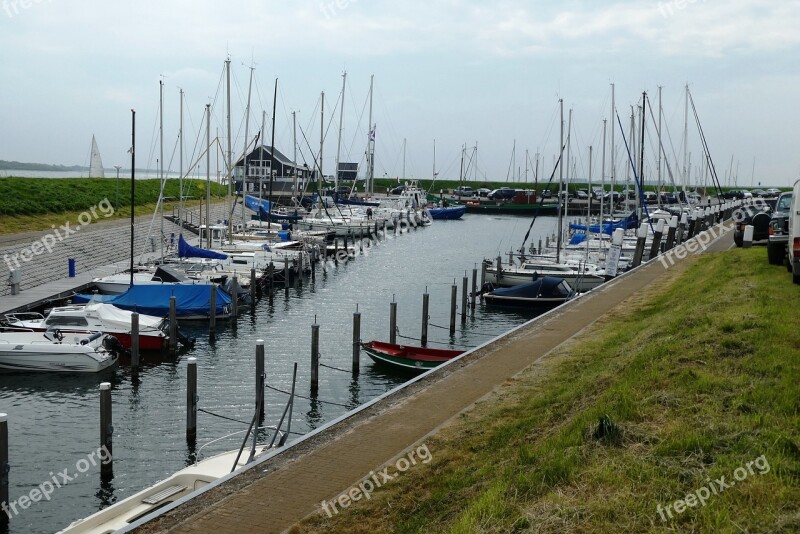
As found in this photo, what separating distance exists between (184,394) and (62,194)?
48829mm

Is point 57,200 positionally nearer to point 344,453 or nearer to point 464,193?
point 344,453

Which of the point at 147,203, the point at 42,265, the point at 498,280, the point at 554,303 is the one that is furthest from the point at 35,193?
the point at 554,303

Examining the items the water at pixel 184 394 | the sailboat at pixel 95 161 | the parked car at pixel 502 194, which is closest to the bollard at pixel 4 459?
the water at pixel 184 394

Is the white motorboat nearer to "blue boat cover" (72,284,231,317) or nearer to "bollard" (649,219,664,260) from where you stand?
"blue boat cover" (72,284,231,317)

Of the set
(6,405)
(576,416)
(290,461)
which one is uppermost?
(576,416)

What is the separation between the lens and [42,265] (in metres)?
39.7

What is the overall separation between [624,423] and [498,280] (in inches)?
1326

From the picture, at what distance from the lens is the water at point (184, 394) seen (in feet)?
57.7

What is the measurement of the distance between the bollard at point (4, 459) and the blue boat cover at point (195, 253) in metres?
29.4

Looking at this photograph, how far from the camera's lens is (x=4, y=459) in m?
14.6

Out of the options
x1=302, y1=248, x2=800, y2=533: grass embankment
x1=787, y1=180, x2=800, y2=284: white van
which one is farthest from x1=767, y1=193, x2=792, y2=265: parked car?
x1=302, y1=248, x2=800, y2=533: grass embankment

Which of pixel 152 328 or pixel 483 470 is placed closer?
pixel 483 470

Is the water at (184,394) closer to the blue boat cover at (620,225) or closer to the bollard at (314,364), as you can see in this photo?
the bollard at (314,364)

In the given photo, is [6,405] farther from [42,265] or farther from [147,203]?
[147,203]
